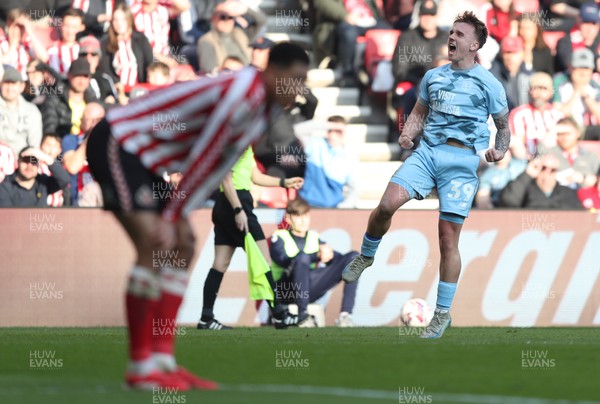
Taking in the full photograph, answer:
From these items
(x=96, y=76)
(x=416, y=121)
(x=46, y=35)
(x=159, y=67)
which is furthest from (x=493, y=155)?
(x=46, y=35)

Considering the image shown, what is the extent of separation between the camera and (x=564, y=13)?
21.0 m

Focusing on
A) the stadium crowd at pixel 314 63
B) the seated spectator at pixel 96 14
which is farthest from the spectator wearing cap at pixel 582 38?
the seated spectator at pixel 96 14

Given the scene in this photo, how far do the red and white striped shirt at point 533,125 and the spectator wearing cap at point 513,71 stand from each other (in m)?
0.27

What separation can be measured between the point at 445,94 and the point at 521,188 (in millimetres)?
6080

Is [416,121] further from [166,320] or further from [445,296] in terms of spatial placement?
[166,320]

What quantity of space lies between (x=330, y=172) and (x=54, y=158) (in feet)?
11.2

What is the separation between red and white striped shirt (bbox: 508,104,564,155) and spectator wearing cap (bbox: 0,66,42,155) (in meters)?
6.36

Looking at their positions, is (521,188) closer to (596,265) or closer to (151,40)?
(596,265)

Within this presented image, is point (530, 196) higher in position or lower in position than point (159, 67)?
lower

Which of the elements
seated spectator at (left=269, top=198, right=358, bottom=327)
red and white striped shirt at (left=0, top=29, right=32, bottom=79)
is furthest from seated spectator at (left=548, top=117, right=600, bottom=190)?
red and white striped shirt at (left=0, top=29, right=32, bottom=79)

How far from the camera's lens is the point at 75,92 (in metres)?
17.0

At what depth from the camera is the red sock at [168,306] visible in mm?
7641

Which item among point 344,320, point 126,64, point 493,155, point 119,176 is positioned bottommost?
point 344,320

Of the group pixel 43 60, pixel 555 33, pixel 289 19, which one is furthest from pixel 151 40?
pixel 555 33
